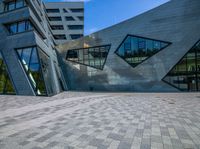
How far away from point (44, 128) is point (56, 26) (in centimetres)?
5471

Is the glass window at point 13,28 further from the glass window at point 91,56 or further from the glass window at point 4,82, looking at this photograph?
the glass window at point 91,56

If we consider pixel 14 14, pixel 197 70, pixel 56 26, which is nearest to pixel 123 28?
pixel 197 70

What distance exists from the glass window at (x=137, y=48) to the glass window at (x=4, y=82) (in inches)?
715

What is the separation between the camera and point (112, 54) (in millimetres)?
32031

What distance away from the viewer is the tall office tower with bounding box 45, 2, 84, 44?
5622 centimetres

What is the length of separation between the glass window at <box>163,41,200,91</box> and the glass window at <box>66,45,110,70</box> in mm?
11823

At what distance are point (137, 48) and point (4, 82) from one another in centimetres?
2133

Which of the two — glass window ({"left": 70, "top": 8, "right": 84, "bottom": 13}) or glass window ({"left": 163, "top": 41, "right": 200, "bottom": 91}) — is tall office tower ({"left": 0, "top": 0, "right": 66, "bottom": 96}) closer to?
glass window ({"left": 163, "top": 41, "right": 200, "bottom": 91})

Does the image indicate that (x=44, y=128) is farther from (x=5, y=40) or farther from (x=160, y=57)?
(x=160, y=57)

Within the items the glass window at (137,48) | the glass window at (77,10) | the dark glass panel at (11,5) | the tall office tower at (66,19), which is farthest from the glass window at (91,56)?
the glass window at (77,10)

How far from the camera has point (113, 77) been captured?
31.8 metres

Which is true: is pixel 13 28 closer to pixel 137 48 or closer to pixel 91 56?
pixel 91 56

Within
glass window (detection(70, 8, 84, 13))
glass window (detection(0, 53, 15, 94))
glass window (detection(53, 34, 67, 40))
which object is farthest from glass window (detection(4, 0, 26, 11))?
glass window (detection(70, 8, 84, 13))

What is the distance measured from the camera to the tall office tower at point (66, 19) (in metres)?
56.2
